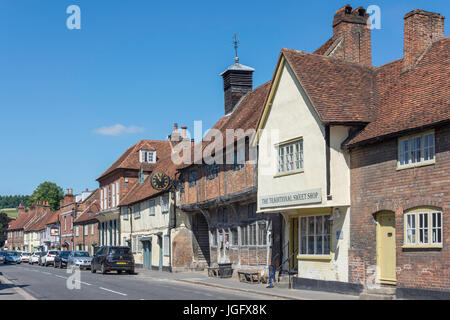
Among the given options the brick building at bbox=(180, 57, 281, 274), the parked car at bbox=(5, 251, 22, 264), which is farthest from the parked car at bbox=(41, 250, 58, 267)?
the brick building at bbox=(180, 57, 281, 274)

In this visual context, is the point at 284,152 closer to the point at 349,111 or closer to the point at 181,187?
the point at 349,111

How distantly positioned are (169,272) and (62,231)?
43.9 metres

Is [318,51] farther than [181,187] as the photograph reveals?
No

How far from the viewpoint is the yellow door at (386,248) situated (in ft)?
60.0

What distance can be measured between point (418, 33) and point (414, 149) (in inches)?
204

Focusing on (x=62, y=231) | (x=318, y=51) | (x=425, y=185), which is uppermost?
(x=318, y=51)

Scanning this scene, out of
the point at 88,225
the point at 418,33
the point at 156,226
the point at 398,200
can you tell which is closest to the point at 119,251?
the point at 156,226

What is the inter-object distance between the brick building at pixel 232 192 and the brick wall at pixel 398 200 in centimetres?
607

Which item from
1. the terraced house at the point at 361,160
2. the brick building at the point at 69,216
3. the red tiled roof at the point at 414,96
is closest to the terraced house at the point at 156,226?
the terraced house at the point at 361,160

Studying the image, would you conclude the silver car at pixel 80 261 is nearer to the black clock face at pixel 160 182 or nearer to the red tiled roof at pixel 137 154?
the red tiled roof at pixel 137 154

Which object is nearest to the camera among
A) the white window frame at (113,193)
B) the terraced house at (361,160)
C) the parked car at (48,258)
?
the terraced house at (361,160)

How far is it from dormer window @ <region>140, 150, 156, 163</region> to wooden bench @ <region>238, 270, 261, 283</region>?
2532 centimetres

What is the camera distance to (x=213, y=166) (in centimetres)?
3064

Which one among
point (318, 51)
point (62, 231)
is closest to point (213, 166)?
point (318, 51)
